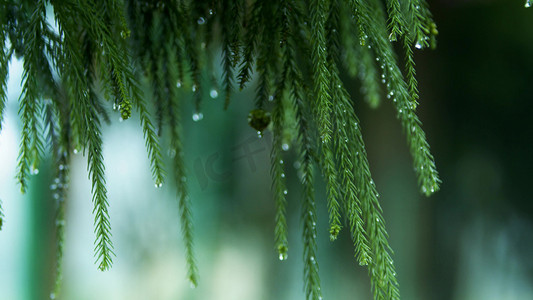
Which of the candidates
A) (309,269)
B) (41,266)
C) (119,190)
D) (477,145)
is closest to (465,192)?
(477,145)

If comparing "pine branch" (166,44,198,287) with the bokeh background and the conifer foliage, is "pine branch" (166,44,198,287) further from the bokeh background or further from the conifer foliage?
the bokeh background

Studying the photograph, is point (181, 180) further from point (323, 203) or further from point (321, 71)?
point (323, 203)

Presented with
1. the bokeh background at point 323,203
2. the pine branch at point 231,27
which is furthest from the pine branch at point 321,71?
the bokeh background at point 323,203

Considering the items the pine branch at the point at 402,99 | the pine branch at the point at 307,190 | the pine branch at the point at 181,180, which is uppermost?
the pine branch at the point at 402,99

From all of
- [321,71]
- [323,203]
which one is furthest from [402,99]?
[323,203]

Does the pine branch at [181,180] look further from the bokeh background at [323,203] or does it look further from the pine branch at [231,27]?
the bokeh background at [323,203]

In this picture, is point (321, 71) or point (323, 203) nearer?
point (321, 71)

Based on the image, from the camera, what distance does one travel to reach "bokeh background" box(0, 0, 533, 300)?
5.71ft

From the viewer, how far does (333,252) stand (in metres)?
1.94

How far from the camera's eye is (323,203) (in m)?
A: 1.90

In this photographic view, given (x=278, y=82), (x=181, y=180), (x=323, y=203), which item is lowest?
(x=323, y=203)

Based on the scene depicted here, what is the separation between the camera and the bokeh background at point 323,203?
1741mm

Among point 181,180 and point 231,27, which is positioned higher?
point 231,27

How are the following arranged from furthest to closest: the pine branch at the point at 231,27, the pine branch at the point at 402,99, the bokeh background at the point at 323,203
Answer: the bokeh background at the point at 323,203 < the pine branch at the point at 231,27 < the pine branch at the point at 402,99
